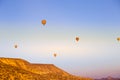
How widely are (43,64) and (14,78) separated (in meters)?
95.5

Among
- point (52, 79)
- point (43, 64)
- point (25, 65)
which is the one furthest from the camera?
point (43, 64)

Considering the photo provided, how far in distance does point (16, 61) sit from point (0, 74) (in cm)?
5735

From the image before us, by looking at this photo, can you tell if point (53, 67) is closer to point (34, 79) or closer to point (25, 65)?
point (25, 65)

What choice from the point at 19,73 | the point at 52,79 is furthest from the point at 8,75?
the point at 52,79

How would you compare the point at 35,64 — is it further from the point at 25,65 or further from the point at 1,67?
the point at 1,67

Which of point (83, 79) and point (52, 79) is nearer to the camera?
point (52, 79)

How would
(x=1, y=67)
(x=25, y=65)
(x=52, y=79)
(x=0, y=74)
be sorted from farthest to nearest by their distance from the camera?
(x=25, y=65), (x=52, y=79), (x=1, y=67), (x=0, y=74)

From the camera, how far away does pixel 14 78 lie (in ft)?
276

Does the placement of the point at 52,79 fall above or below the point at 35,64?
below

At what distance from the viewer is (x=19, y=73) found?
302ft

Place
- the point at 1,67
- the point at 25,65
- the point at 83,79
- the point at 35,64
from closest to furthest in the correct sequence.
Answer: the point at 1,67
the point at 83,79
the point at 25,65
the point at 35,64

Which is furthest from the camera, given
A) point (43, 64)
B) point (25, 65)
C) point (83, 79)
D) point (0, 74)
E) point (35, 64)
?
point (43, 64)

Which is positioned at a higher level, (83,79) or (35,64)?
(35,64)

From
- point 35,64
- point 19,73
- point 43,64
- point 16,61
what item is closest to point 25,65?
point 16,61
